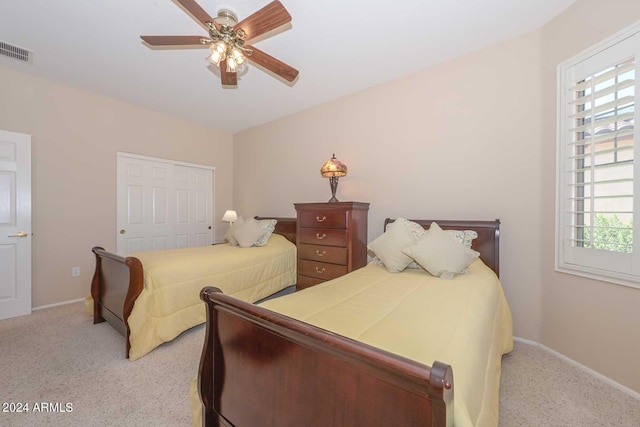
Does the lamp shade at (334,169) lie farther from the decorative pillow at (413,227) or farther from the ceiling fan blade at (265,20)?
the ceiling fan blade at (265,20)

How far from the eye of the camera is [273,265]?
130 inches

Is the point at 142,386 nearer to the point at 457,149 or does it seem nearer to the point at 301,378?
the point at 301,378

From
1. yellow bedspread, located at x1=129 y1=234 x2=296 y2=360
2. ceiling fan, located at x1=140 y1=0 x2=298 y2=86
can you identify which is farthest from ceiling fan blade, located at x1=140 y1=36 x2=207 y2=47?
yellow bedspread, located at x1=129 y1=234 x2=296 y2=360

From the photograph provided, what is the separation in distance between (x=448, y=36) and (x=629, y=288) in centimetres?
233

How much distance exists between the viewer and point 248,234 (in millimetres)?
3523

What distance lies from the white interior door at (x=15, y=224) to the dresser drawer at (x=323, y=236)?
122 inches

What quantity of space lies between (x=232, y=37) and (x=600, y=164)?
9.01ft

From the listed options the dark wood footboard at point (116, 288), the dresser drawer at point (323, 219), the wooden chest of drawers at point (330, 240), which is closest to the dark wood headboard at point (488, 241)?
the wooden chest of drawers at point (330, 240)

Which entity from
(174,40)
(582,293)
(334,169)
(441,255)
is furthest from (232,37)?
(582,293)

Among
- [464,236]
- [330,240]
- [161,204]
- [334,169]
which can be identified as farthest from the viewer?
[161,204]

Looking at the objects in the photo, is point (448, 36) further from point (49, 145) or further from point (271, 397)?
point (49, 145)

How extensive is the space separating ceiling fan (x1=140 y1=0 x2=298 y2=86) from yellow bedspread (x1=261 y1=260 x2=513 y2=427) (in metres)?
1.75

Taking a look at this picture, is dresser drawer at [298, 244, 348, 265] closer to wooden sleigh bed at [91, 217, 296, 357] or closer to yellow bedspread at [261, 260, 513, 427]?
yellow bedspread at [261, 260, 513, 427]

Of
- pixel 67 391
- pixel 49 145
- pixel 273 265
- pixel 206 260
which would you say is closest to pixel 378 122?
pixel 273 265
